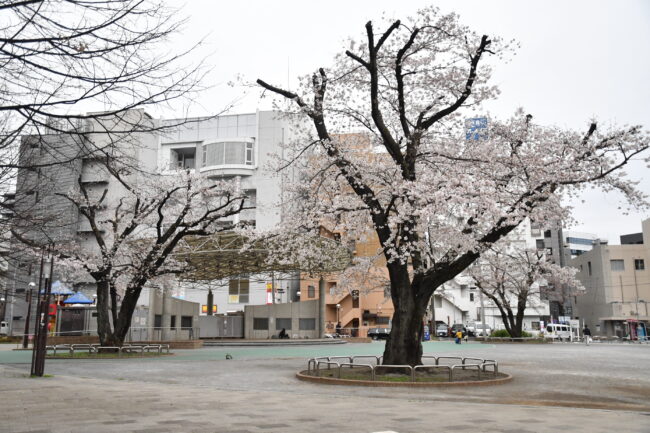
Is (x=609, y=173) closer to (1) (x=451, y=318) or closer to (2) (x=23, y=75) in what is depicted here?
(2) (x=23, y=75)

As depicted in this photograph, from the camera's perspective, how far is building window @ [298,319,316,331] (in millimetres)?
47594

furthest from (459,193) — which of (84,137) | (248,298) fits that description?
(248,298)

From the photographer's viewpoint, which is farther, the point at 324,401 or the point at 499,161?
the point at 499,161

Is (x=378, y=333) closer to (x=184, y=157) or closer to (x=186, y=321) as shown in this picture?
(x=186, y=321)

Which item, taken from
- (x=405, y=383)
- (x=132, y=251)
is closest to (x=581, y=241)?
(x=132, y=251)

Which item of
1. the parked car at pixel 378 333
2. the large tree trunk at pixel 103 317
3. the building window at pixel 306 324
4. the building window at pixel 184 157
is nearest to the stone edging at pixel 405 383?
the large tree trunk at pixel 103 317

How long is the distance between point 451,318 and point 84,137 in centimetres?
7267

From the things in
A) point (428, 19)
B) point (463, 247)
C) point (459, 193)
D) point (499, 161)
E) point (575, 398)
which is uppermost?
point (428, 19)

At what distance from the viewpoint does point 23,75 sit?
21.4 feet

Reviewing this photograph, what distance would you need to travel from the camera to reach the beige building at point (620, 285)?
5756cm

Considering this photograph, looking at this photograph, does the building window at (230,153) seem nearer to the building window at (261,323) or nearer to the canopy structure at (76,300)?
the building window at (261,323)

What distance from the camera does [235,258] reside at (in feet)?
122

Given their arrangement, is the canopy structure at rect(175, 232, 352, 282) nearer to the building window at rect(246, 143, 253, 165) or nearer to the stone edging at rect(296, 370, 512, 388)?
the stone edging at rect(296, 370, 512, 388)

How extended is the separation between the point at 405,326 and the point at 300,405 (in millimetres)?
6445
